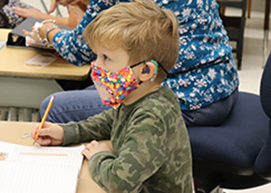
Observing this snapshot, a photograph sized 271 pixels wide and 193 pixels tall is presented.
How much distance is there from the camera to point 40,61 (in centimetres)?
180

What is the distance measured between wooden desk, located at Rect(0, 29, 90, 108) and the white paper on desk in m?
0.02

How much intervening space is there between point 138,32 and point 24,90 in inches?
37.9

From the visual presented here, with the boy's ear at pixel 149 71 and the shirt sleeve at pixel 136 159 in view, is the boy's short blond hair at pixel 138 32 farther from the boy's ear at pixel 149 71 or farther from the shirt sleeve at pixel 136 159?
the shirt sleeve at pixel 136 159

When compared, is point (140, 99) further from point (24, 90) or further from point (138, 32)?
point (24, 90)

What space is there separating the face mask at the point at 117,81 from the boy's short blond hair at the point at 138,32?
0.12 ft

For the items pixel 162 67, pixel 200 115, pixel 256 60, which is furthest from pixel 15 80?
pixel 256 60

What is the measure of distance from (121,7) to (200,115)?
0.57 m

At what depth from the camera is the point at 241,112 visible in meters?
1.55

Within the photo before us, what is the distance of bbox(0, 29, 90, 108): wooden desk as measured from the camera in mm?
1688

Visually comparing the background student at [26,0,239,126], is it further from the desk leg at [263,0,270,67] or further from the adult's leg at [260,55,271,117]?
the desk leg at [263,0,270,67]

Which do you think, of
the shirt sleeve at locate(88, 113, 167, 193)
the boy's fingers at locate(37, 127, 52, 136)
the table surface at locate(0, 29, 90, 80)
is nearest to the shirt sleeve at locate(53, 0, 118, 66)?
the table surface at locate(0, 29, 90, 80)

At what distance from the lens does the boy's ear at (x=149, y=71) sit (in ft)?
3.32

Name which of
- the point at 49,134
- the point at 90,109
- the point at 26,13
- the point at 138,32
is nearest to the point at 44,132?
the point at 49,134

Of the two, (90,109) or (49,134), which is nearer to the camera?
(49,134)
